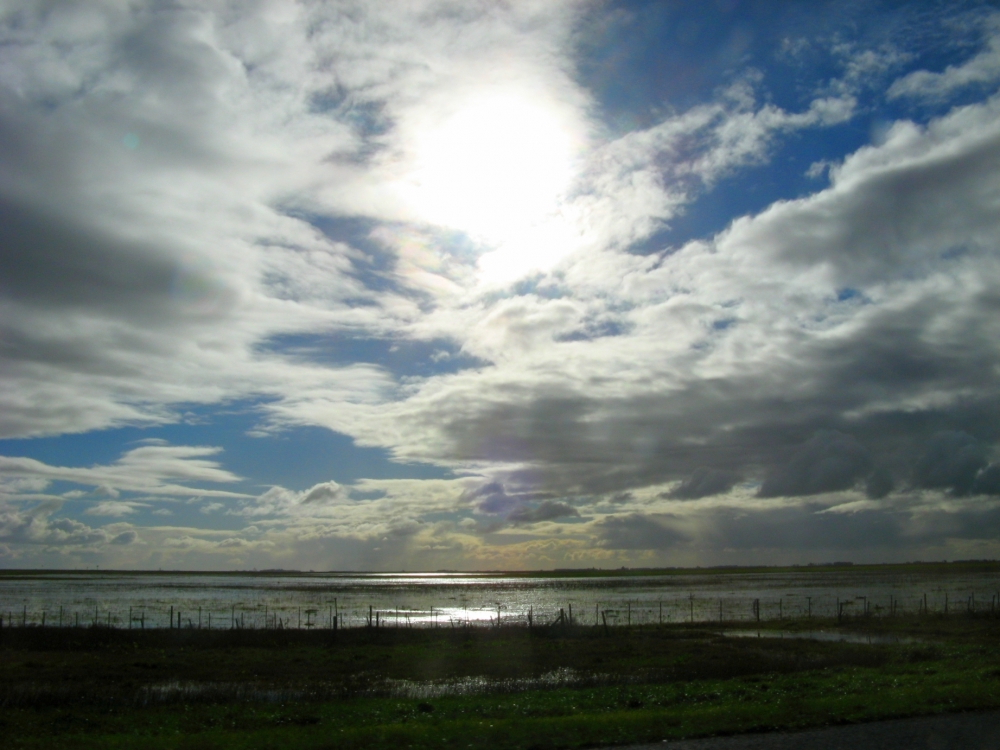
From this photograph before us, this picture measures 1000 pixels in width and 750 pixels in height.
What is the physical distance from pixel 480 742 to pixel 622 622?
1937 inches

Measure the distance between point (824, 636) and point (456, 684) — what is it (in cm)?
2854

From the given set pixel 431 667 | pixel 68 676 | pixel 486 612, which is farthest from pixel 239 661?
pixel 486 612

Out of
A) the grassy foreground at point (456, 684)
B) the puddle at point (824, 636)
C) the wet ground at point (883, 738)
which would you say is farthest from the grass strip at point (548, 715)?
the puddle at point (824, 636)

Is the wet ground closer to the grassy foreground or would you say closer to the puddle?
the grassy foreground

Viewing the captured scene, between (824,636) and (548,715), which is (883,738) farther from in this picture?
(824,636)

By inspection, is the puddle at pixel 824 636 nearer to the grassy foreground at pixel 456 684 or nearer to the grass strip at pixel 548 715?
the grassy foreground at pixel 456 684

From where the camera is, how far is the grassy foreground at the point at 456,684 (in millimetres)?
17141

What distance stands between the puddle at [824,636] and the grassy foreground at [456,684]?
6.60 ft

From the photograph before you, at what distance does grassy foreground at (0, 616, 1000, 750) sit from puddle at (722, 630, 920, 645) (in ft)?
6.60

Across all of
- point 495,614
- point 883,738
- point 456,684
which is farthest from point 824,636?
point 495,614

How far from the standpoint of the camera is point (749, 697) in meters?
20.9

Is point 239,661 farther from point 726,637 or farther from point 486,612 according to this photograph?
point 486,612

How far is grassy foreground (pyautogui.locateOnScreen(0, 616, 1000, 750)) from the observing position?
17141 millimetres

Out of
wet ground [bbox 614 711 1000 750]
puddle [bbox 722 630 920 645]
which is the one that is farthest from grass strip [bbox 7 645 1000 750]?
puddle [bbox 722 630 920 645]
